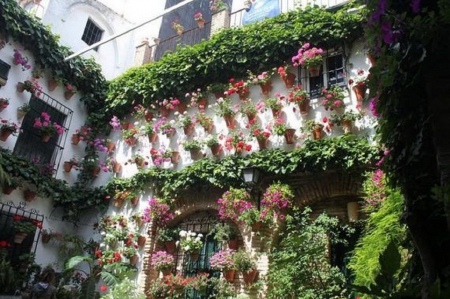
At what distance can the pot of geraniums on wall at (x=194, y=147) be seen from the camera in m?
8.55

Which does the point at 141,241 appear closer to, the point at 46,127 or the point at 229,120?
the point at 229,120

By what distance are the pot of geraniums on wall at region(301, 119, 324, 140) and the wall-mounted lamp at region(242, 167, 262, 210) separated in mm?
1232

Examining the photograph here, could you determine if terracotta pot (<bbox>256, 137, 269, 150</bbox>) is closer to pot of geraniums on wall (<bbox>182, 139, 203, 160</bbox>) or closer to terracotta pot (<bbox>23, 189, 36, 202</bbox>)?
pot of geraniums on wall (<bbox>182, 139, 203, 160</bbox>)

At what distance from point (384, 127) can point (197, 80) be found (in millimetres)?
7059

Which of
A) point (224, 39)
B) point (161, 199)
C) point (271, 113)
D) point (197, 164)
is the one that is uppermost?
point (224, 39)

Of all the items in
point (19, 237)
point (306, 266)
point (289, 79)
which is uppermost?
point (289, 79)

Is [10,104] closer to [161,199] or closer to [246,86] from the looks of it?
[161,199]

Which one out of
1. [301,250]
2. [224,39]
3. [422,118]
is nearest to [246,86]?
[224,39]

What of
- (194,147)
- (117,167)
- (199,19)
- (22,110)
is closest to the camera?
(194,147)

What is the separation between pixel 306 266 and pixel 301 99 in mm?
3347

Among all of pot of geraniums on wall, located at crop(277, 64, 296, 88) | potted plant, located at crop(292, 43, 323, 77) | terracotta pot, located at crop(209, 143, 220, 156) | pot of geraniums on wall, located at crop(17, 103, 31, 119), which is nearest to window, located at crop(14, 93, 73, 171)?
pot of geraniums on wall, located at crop(17, 103, 31, 119)

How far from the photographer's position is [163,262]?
784cm

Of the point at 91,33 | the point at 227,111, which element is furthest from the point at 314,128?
the point at 91,33

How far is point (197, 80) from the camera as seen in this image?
9.29 meters
